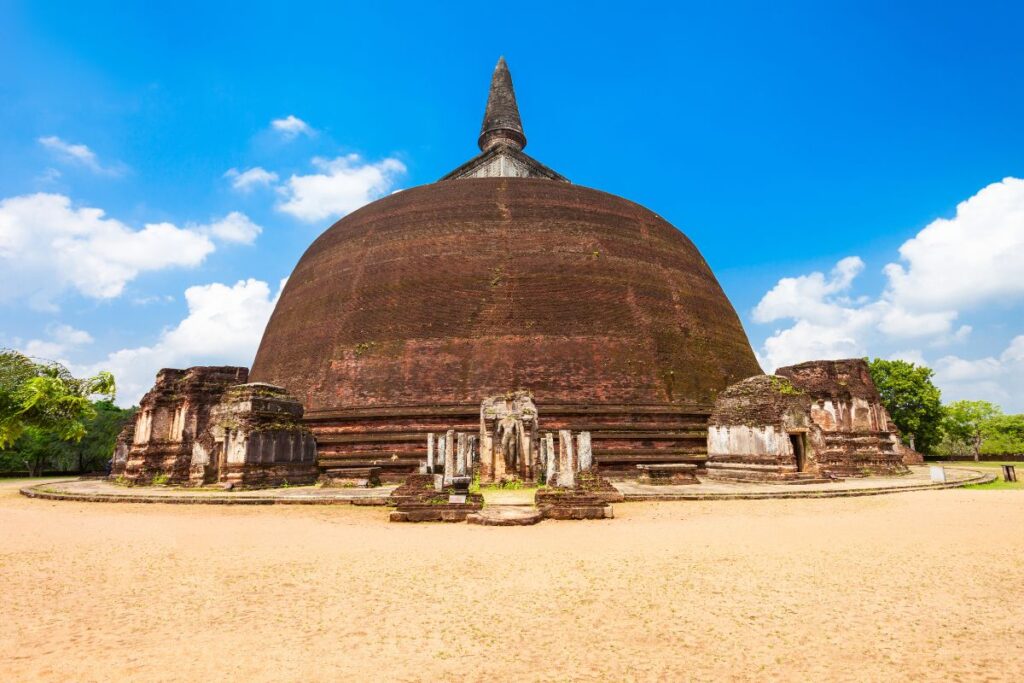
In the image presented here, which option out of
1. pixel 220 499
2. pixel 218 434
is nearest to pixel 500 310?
pixel 218 434

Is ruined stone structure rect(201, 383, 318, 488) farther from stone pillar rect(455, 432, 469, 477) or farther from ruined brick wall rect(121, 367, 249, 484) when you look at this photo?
stone pillar rect(455, 432, 469, 477)

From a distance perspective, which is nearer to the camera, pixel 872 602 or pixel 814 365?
pixel 872 602

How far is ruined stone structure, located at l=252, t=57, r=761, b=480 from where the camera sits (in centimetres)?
1474

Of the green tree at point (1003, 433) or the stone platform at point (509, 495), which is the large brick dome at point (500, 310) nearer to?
the stone platform at point (509, 495)

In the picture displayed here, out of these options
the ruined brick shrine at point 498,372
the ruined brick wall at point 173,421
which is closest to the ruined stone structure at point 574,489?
the ruined brick shrine at point 498,372

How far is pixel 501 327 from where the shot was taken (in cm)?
1606

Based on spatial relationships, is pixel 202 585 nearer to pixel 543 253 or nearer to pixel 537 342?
pixel 537 342

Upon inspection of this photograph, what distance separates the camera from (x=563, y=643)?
314 cm

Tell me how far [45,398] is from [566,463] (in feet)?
59.1

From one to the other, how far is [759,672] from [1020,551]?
4666 mm

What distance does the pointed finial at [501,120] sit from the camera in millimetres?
28859

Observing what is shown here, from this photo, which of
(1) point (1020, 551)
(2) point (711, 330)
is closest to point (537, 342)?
(2) point (711, 330)

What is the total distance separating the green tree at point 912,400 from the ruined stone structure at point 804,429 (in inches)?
Answer: 543

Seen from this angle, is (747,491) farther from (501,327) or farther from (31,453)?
(31,453)
